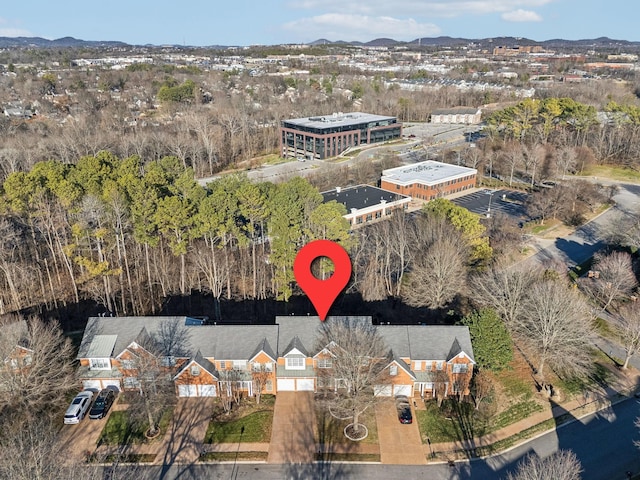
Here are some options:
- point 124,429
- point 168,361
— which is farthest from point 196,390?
point 124,429

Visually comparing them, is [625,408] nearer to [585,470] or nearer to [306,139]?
[585,470]

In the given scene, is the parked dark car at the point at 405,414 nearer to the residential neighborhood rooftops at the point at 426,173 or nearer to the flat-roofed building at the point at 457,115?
the residential neighborhood rooftops at the point at 426,173

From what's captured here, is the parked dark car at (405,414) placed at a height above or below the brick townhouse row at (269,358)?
below

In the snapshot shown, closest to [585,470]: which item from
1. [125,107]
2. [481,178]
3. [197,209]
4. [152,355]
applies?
[152,355]

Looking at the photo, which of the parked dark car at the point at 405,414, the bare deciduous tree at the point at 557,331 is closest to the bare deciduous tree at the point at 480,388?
the parked dark car at the point at 405,414

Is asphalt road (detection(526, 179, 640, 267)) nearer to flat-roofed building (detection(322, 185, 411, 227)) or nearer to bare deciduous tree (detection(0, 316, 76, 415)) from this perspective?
flat-roofed building (detection(322, 185, 411, 227))

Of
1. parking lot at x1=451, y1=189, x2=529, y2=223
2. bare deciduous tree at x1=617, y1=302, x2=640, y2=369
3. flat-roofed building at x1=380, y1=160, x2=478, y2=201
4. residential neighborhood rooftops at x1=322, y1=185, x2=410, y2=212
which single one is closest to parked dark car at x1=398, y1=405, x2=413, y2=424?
bare deciduous tree at x1=617, y1=302, x2=640, y2=369

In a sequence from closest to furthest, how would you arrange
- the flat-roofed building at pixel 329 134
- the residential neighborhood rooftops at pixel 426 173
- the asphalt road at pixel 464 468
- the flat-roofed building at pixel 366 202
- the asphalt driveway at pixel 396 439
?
the asphalt road at pixel 464 468
the asphalt driveway at pixel 396 439
the flat-roofed building at pixel 366 202
the residential neighborhood rooftops at pixel 426 173
the flat-roofed building at pixel 329 134
